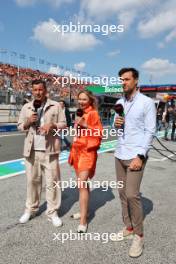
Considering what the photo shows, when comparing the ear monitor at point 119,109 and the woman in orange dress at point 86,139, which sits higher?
the ear monitor at point 119,109

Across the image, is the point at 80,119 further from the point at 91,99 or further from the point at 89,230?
the point at 89,230

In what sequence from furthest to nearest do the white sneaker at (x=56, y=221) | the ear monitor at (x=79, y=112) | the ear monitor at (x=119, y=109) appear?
the white sneaker at (x=56, y=221)
the ear monitor at (x=79, y=112)
the ear monitor at (x=119, y=109)

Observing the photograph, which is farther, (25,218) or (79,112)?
(25,218)

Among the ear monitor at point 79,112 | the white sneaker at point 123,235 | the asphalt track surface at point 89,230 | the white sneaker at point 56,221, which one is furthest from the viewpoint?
the white sneaker at point 56,221

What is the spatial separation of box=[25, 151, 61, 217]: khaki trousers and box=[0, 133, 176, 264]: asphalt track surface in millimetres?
233

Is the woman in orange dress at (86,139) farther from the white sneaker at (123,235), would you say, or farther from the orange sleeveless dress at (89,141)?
the white sneaker at (123,235)

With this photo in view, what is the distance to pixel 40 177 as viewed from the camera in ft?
13.8

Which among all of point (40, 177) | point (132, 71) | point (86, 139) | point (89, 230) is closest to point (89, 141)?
point (86, 139)

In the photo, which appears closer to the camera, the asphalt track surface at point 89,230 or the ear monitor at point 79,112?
the asphalt track surface at point 89,230

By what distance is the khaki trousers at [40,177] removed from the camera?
4059 millimetres

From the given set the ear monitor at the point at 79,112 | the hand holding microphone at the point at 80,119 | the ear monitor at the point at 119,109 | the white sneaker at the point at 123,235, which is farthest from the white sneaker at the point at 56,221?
the ear monitor at the point at 119,109

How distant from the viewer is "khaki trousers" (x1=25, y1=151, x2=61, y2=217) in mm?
4059

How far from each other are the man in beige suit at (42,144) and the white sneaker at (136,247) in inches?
42.7

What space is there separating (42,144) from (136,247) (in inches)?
68.5
